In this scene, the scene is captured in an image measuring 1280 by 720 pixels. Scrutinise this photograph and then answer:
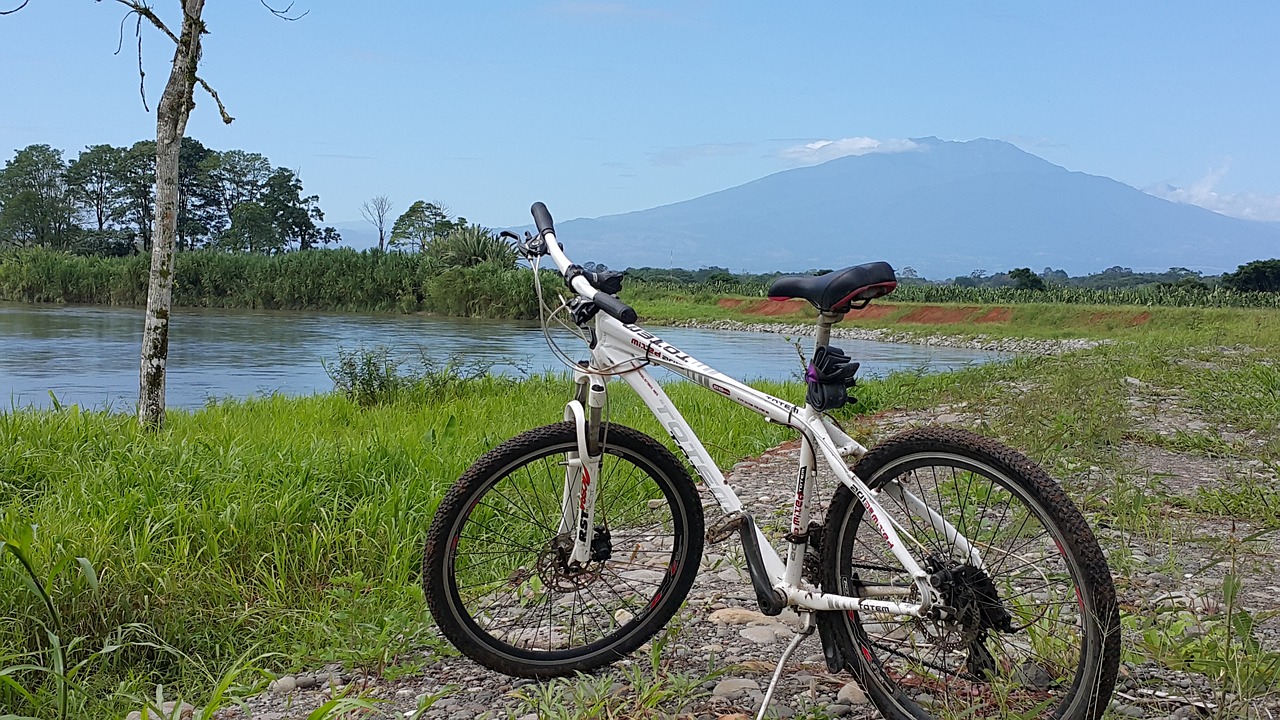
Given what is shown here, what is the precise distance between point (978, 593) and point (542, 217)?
146cm

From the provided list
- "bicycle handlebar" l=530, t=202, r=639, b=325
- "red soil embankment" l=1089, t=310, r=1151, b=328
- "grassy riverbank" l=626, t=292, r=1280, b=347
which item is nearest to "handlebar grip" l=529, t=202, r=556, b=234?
"bicycle handlebar" l=530, t=202, r=639, b=325

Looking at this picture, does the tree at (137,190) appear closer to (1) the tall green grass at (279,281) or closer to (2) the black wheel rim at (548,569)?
(1) the tall green grass at (279,281)

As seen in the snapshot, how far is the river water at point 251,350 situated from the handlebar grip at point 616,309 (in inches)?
94.8

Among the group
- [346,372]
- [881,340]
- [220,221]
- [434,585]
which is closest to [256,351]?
[346,372]

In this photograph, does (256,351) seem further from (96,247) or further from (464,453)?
(96,247)

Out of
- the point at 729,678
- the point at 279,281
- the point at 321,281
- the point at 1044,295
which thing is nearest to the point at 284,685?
the point at 729,678

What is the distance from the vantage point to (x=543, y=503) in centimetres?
281

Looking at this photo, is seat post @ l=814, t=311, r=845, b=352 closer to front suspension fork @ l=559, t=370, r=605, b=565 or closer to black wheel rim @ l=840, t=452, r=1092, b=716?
black wheel rim @ l=840, t=452, r=1092, b=716

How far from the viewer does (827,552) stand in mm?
2090

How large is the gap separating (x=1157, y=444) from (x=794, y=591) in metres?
4.07

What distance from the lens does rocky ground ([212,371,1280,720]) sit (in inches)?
84.0

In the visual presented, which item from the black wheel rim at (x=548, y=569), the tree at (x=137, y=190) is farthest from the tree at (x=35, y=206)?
the black wheel rim at (x=548, y=569)

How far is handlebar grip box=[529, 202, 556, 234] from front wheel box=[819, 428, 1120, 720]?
107 cm

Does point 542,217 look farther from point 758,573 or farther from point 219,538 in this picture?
point 219,538
